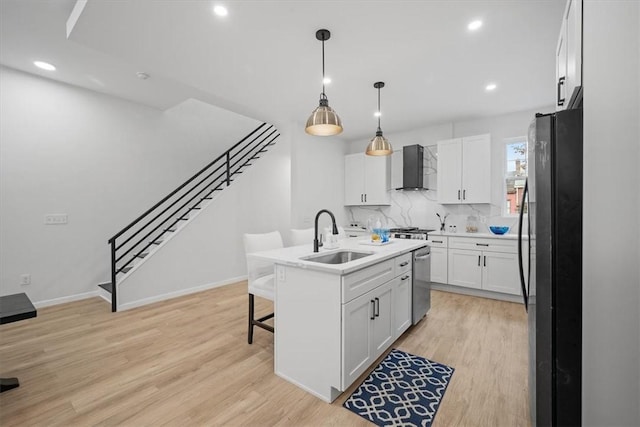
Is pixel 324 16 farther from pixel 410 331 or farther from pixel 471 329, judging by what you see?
pixel 471 329

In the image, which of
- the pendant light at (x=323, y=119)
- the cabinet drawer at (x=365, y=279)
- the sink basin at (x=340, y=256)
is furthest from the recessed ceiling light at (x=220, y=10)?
the cabinet drawer at (x=365, y=279)

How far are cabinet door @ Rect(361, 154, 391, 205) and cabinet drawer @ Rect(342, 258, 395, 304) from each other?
3279 millimetres

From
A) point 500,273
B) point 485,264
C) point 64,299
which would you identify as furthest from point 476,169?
point 64,299

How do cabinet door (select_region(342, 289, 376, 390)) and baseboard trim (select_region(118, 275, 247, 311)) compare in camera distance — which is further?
baseboard trim (select_region(118, 275, 247, 311))

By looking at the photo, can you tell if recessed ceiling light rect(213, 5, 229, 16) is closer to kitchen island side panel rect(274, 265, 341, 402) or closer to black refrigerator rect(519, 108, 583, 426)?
kitchen island side panel rect(274, 265, 341, 402)

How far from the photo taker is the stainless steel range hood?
5.02 meters

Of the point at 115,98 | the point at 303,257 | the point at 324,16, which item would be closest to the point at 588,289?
the point at 303,257

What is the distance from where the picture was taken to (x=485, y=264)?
4016mm

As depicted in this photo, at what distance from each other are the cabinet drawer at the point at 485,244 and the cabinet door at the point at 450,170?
77cm

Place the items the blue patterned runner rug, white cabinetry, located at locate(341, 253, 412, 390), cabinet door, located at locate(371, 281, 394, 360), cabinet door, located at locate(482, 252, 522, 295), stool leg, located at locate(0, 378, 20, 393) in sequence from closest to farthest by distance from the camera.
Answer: the blue patterned runner rug → white cabinetry, located at locate(341, 253, 412, 390) → stool leg, located at locate(0, 378, 20, 393) → cabinet door, located at locate(371, 281, 394, 360) → cabinet door, located at locate(482, 252, 522, 295)

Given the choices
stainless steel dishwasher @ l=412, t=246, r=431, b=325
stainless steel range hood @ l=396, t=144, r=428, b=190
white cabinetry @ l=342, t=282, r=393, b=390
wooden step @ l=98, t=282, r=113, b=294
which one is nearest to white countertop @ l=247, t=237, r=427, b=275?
stainless steel dishwasher @ l=412, t=246, r=431, b=325

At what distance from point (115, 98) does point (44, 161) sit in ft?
4.44

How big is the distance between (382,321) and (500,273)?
2.60 metres

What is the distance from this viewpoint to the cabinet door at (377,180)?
5.54 m
